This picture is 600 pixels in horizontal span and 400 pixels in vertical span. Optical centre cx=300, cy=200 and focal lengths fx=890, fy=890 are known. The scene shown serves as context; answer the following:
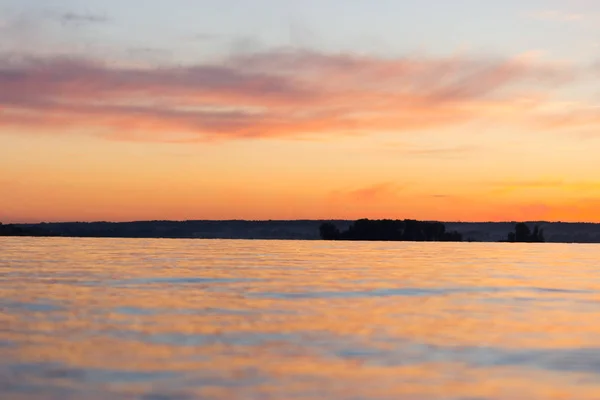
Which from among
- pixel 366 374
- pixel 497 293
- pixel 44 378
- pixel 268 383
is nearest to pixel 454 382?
pixel 366 374

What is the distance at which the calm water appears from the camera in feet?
56.3

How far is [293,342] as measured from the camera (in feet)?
74.6

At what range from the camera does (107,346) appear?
21.5m

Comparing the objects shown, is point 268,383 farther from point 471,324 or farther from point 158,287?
point 158,287

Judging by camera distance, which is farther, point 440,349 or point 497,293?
point 497,293

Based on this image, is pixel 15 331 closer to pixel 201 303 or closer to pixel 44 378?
pixel 44 378

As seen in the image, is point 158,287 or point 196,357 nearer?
point 196,357

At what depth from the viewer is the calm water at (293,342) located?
17156 mm

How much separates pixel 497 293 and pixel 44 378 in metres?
26.7

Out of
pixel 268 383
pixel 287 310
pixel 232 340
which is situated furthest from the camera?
pixel 287 310

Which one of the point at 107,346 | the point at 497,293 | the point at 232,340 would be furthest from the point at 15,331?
the point at 497,293

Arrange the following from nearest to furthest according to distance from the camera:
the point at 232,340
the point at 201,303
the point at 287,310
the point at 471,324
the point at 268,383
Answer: the point at 268,383
the point at 232,340
the point at 471,324
the point at 287,310
the point at 201,303

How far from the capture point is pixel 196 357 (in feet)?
66.1

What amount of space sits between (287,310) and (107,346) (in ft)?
32.0
